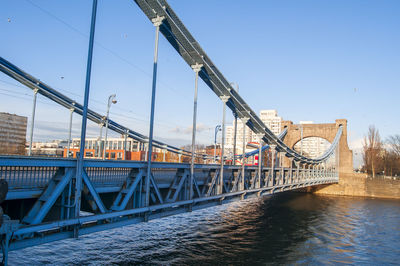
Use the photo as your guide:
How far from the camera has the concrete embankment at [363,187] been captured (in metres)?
52.7

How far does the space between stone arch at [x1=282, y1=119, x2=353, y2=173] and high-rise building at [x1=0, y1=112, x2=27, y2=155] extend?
51.1m

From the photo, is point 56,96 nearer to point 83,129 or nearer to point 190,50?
point 190,50

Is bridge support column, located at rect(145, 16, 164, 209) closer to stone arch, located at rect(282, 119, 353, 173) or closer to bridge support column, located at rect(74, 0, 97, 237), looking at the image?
bridge support column, located at rect(74, 0, 97, 237)

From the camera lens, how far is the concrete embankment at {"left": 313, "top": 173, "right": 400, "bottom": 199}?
52.7 m

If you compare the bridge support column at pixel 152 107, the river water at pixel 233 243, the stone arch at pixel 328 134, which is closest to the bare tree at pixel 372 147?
the stone arch at pixel 328 134

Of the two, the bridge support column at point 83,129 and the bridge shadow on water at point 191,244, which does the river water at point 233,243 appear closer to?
the bridge shadow on water at point 191,244

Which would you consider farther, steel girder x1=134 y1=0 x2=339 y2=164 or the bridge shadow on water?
the bridge shadow on water

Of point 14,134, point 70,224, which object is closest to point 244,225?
point 70,224

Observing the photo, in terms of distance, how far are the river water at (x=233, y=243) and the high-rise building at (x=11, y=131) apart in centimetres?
4165

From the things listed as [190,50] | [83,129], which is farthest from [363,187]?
[83,129]

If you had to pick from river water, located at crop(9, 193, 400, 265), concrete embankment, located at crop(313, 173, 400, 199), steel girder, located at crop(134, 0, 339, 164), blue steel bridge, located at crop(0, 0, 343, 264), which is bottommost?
river water, located at crop(9, 193, 400, 265)

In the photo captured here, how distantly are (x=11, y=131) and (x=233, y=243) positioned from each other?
180 ft

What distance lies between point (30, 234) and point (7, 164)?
6.29ft

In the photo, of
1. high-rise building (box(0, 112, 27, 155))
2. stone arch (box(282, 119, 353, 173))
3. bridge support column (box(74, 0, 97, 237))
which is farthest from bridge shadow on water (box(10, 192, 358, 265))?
high-rise building (box(0, 112, 27, 155))
